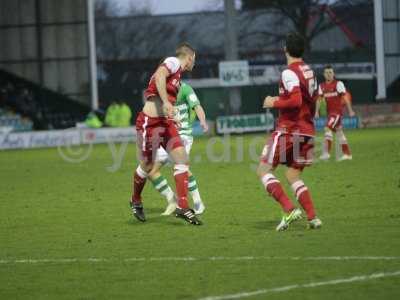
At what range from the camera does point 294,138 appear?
11742 mm

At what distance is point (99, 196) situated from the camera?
17703 millimetres

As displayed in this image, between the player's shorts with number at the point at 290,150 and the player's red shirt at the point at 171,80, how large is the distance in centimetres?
169

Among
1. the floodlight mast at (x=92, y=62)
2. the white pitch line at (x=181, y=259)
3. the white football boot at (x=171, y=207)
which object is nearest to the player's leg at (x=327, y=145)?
the white football boot at (x=171, y=207)

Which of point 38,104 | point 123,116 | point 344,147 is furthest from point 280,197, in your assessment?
point 38,104

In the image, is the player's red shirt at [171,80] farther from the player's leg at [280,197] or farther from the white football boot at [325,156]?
the white football boot at [325,156]

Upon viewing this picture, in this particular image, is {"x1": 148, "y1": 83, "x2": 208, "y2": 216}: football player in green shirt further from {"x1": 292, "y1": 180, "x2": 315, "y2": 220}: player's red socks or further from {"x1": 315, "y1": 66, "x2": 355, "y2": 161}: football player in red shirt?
{"x1": 315, "y1": 66, "x2": 355, "y2": 161}: football player in red shirt

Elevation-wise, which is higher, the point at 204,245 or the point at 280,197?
the point at 280,197

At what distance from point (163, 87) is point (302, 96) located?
5.73 feet

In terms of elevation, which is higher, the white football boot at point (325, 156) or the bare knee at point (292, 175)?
the bare knee at point (292, 175)

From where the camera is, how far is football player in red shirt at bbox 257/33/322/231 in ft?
38.0

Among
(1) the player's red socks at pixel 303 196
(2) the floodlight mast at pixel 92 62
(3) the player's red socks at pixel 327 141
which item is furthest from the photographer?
(2) the floodlight mast at pixel 92 62

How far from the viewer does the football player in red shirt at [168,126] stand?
499 inches

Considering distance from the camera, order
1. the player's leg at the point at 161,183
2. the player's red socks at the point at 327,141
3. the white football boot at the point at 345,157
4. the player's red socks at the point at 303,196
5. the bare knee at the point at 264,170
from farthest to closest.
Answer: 1. the player's red socks at the point at 327,141
2. the white football boot at the point at 345,157
3. the player's leg at the point at 161,183
4. the bare knee at the point at 264,170
5. the player's red socks at the point at 303,196

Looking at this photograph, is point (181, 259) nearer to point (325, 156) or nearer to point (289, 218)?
point (289, 218)
